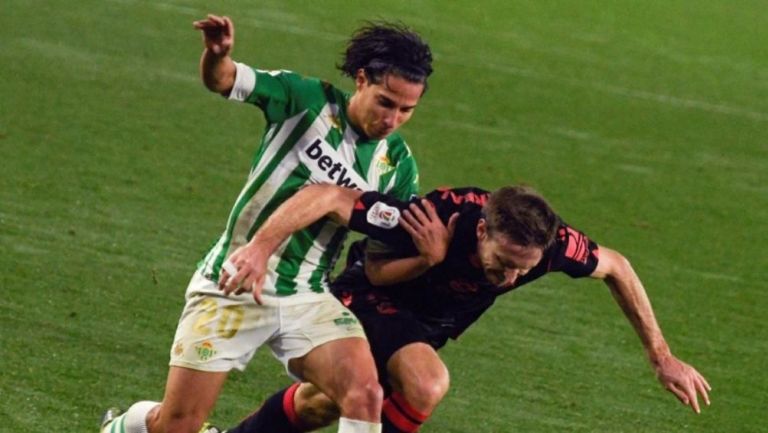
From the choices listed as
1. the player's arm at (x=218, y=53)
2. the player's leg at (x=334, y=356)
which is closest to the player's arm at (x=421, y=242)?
the player's leg at (x=334, y=356)

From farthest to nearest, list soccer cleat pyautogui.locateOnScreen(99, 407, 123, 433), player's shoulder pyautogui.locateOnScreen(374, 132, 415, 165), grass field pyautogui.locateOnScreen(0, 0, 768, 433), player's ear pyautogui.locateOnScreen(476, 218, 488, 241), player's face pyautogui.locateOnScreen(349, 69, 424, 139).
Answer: grass field pyautogui.locateOnScreen(0, 0, 768, 433)
soccer cleat pyautogui.locateOnScreen(99, 407, 123, 433)
player's shoulder pyautogui.locateOnScreen(374, 132, 415, 165)
player's face pyautogui.locateOnScreen(349, 69, 424, 139)
player's ear pyautogui.locateOnScreen(476, 218, 488, 241)

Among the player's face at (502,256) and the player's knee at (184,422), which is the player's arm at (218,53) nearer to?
the player's face at (502,256)

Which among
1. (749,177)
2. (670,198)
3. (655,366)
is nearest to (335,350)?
(655,366)

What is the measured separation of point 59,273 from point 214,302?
278 centimetres

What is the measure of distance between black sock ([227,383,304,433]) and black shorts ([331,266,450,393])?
15.5 inches

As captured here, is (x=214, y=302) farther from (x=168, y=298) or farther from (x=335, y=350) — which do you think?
(x=168, y=298)

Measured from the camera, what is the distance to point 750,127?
45.5 feet

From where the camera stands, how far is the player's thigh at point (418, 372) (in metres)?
5.41

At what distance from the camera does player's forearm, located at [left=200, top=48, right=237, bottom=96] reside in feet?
17.0

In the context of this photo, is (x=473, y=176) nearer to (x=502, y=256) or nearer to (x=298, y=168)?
(x=298, y=168)

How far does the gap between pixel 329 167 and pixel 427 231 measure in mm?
413

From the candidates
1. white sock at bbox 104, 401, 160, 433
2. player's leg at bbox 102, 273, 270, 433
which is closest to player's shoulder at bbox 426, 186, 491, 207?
player's leg at bbox 102, 273, 270, 433

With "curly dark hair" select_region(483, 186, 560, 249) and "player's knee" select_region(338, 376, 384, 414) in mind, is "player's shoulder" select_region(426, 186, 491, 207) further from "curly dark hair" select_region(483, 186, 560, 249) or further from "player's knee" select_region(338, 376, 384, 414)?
"player's knee" select_region(338, 376, 384, 414)

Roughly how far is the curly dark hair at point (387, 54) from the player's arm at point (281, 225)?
427 millimetres
